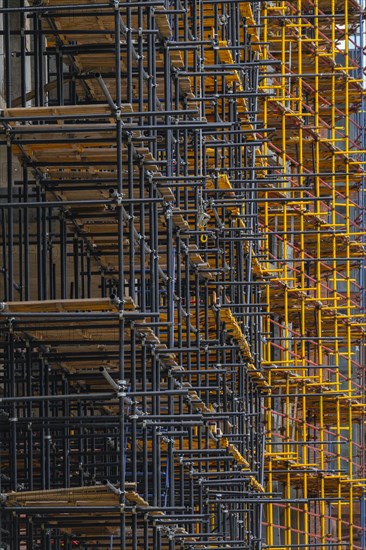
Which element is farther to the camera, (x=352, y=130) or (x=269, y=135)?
(x=352, y=130)

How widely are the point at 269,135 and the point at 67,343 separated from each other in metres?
22.7

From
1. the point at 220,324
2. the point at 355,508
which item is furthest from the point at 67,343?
the point at 355,508

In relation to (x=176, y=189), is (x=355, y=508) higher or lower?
lower

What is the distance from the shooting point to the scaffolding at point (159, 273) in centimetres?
2492

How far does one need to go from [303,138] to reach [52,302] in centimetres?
2773

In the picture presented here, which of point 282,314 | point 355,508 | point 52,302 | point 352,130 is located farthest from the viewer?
point 352,130

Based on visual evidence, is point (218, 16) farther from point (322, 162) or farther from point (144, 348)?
point (322, 162)

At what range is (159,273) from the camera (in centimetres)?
2886

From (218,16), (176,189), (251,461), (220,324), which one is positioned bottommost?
(251,461)

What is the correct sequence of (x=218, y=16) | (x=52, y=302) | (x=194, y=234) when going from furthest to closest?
(x=218, y=16), (x=194, y=234), (x=52, y=302)

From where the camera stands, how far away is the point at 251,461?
41.5 meters

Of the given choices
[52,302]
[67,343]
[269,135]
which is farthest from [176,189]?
[269,135]

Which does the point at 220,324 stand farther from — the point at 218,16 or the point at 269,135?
the point at 269,135

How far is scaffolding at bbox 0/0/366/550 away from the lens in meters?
24.9
